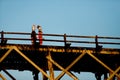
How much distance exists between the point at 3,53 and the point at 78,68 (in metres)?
4.92

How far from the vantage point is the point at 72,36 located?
15.3m

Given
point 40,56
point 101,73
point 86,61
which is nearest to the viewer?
point 40,56

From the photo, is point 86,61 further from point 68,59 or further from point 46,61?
point 46,61

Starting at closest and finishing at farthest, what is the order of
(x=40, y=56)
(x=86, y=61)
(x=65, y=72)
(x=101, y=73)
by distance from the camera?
(x=65, y=72)
(x=40, y=56)
(x=86, y=61)
(x=101, y=73)

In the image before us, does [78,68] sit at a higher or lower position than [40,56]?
lower

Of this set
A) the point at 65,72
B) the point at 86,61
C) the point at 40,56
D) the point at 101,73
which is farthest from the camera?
the point at 101,73

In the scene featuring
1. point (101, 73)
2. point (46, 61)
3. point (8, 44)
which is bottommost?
point (101, 73)

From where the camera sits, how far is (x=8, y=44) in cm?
1477

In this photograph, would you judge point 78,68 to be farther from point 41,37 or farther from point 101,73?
point 41,37

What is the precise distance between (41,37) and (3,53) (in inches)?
88.6

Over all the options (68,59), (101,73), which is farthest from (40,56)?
(101,73)

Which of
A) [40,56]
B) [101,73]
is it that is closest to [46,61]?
[40,56]

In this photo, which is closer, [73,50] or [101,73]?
[73,50]

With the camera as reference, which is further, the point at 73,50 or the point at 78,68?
the point at 78,68
